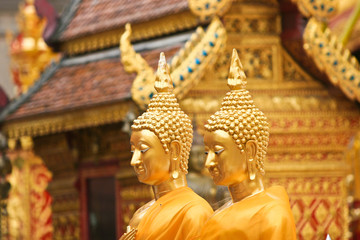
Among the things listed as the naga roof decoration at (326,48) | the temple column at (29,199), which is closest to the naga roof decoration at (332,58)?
the naga roof decoration at (326,48)

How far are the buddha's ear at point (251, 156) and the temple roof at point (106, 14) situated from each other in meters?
3.73

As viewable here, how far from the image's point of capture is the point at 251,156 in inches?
Answer: 273

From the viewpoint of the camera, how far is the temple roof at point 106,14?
434 inches

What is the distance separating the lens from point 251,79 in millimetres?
10375

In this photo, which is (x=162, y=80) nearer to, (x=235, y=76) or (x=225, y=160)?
(x=235, y=76)

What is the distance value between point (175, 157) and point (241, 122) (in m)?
0.71

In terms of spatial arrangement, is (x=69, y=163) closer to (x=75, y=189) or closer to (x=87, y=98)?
(x=75, y=189)

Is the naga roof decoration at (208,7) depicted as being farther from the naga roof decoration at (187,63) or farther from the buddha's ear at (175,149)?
the buddha's ear at (175,149)

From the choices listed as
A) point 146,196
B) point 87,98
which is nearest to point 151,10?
point 87,98

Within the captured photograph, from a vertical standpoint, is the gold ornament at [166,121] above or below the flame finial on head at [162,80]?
below

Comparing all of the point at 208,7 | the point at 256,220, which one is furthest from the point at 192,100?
the point at 256,220

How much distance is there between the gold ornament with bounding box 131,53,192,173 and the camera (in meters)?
7.46

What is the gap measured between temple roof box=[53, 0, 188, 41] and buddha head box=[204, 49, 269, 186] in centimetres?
367

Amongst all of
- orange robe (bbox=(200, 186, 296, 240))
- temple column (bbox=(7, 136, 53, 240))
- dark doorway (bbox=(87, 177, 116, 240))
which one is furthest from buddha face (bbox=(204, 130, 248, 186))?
temple column (bbox=(7, 136, 53, 240))
